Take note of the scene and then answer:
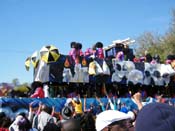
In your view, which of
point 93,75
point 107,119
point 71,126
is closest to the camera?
point 107,119

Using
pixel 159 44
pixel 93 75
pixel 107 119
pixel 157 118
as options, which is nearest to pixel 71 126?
pixel 107 119

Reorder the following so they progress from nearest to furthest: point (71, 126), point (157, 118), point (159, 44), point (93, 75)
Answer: point (157, 118) → point (71, 126) → point (93, 75) → point (159, 44)

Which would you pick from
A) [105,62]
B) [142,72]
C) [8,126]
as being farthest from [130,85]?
[8,126]

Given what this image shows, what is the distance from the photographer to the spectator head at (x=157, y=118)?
4.58 feet

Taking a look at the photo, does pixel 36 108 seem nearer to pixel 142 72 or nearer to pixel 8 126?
pixel 8 126

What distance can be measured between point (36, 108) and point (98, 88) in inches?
169

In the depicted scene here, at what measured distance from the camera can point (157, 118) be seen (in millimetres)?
1421

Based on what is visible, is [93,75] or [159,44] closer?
[93,75]

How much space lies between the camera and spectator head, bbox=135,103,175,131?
1.39 meters

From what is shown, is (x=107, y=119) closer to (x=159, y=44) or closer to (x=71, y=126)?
(x=71, y=126)

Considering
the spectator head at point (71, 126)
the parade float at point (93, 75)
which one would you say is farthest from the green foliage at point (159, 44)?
the spectator head at point (71, 126)

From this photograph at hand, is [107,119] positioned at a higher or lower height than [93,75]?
lower

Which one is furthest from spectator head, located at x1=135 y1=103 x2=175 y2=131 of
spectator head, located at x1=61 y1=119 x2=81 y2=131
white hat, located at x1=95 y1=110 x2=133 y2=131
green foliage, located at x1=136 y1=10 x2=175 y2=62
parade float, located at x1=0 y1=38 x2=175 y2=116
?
green foliage, located at x1=136 y1=10 x2=175 y2=62

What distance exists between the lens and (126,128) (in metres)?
2.93
